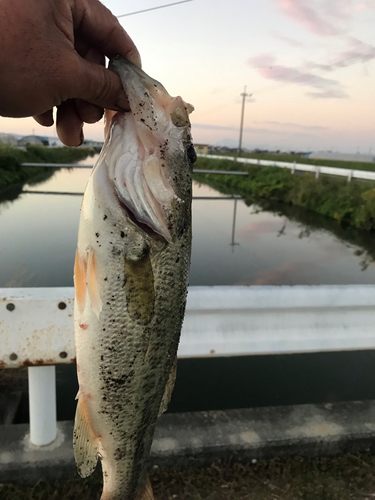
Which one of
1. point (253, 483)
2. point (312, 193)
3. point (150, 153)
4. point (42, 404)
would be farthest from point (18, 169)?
point (150, 153)

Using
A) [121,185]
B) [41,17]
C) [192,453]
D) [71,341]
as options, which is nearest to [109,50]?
[41,17]

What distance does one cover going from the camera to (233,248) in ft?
35.0

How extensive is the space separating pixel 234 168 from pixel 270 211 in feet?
42.3

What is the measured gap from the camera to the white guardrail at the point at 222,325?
2.19 metres

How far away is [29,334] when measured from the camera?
2193mm

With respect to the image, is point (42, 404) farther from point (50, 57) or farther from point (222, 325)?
point (50, 57)

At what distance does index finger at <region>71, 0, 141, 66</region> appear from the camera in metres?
1.44

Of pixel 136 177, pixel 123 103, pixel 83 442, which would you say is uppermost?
pixel 123 103

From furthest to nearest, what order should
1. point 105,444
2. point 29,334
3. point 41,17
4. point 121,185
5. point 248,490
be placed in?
point 248,490 → point 29,334 → point 105,444 → point 121,185 → point 41,17

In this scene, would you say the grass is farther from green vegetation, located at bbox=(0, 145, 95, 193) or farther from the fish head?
green vegetation, located at bbox=(0, 145, 95, 193)

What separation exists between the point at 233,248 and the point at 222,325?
8.25 m

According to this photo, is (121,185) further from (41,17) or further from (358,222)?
(358,222)

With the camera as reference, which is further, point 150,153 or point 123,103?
point 150,153

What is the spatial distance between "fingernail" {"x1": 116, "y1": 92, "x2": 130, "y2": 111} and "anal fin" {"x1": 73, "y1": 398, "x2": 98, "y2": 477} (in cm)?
113
